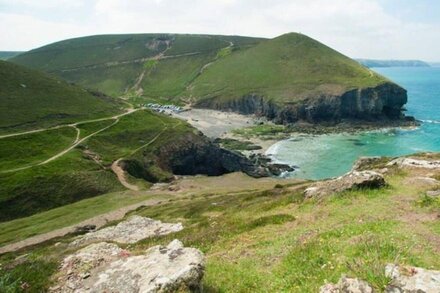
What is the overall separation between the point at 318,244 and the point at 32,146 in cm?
10304

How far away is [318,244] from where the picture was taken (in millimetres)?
17016

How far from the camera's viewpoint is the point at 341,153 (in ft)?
429

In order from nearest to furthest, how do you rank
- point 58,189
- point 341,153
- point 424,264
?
1. point 424,264
2. point 58,189
3. point 341,153

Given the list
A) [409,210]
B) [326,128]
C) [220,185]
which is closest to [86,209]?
[220,185]

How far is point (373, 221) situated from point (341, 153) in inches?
4541

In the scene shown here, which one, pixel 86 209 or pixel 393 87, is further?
pixel 393 87

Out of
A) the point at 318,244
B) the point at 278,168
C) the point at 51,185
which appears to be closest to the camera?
the point at 318,244

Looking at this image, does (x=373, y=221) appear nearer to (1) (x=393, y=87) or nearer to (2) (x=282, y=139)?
(2) (x=282, y=139)

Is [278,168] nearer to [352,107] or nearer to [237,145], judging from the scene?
[237,145]

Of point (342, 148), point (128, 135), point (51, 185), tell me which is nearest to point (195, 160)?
point (128, 135)

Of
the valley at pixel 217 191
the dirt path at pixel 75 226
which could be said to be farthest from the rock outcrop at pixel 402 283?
the dirt path at pixel 75 226

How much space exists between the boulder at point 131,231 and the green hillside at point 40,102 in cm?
8070

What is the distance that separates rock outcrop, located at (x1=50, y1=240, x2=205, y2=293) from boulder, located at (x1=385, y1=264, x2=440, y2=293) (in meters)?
6.00

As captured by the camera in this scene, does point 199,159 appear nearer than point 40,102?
Yes
